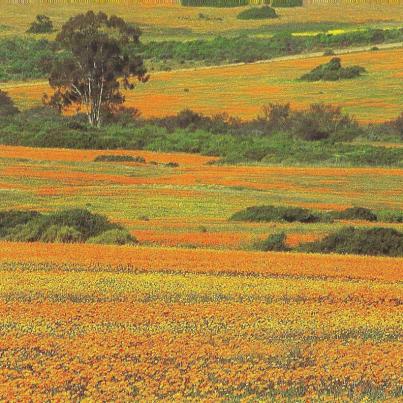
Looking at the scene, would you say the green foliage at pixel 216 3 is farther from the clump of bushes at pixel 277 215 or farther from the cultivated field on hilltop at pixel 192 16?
the clump of bushes at pixel 277 215

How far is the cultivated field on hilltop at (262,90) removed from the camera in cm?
8581

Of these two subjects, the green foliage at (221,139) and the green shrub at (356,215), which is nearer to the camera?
the green shrub at (356,215)

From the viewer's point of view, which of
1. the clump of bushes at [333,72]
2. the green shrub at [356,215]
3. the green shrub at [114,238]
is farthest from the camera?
the clump of bushes at [333,72]

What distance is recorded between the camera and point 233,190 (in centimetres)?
4247

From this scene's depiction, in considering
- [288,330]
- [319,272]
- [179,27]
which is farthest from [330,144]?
[179,27]

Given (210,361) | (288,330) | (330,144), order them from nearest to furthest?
(210,361) < (288,330) < (330,144)

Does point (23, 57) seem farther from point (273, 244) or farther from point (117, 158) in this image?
point (273, 244)

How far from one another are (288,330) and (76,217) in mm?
15303

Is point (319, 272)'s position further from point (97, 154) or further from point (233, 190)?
point (97, 154)

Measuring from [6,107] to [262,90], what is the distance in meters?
25.0

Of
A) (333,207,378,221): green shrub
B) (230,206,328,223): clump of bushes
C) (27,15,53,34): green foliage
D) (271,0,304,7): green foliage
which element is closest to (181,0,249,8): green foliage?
(271,0,304,7): green foliage

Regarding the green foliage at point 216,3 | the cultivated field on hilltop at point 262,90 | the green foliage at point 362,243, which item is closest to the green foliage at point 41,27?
the cultivated field on hilltop at point 262,90

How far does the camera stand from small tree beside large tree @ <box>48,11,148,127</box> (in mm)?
73375

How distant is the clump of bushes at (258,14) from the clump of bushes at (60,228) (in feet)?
427
